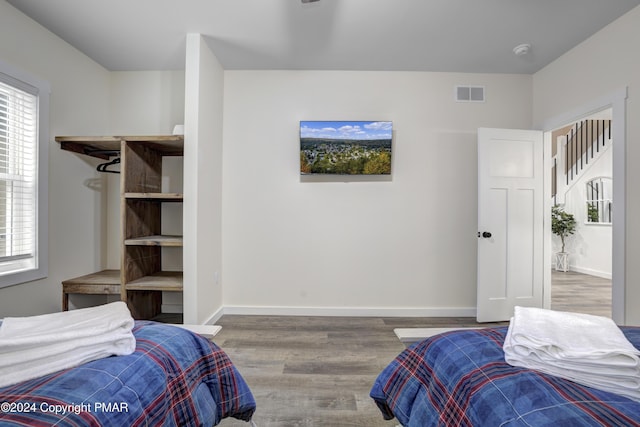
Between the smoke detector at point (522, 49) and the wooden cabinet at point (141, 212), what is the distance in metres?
3.22

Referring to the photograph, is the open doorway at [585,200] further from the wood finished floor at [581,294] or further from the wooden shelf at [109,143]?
the wooden shelf at [109,143]

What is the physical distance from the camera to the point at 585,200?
650 cm

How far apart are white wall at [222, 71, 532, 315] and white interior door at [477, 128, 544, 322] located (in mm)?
236

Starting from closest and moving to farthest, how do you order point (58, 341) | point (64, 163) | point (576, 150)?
point (58, 341) < point (64, 163) < point (576, 150)

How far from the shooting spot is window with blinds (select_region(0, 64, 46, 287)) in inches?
94.5

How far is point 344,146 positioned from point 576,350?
2788 millimetres

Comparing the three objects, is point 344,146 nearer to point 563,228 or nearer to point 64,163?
point 64,163

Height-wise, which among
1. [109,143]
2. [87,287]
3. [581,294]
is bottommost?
[581,294]

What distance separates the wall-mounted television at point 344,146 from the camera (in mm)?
3441

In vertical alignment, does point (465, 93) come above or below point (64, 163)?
above

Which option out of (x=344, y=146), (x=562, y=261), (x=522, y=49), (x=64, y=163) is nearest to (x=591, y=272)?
(x=562, y=261)

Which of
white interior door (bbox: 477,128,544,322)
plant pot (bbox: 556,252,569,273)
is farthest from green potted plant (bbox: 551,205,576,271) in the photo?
white interior door (bbox: 477,128,544,322)

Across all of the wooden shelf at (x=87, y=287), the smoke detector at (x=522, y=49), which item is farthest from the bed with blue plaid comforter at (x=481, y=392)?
the smoke detector at (x=522, y=49)

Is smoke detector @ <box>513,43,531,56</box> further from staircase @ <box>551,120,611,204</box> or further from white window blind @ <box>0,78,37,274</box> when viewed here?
staircase @ <box>551,120,611,204</box>
